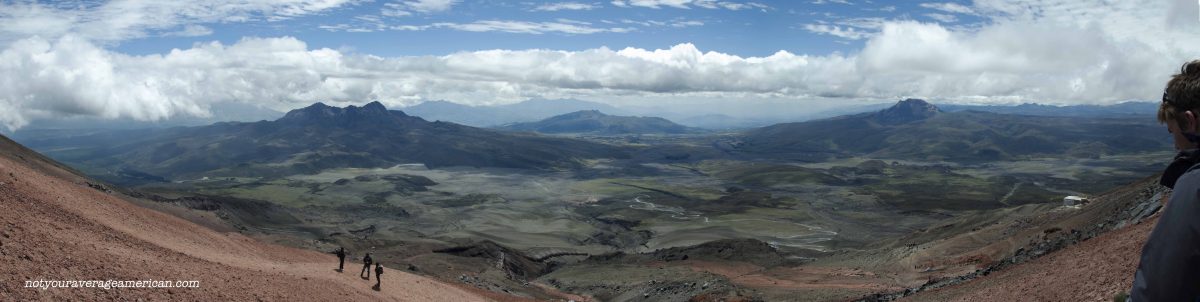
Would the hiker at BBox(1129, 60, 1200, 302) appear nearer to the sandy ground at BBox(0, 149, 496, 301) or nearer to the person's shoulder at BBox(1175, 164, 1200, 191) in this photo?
the person's shoulder at BBox(1175, 164, 1200, 191)

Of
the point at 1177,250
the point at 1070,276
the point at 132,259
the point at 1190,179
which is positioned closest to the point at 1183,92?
the point at 1190,179

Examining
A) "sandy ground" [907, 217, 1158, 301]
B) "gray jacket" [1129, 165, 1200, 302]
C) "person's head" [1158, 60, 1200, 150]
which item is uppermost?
"person's head" [1158, 60, 1200, 150]

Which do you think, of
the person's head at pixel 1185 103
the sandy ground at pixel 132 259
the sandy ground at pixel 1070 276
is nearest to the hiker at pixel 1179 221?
the person's head at pixel 1185 103

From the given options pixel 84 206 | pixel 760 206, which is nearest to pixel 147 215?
pixel 84 206

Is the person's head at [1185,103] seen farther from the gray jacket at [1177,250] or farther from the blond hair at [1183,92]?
the gray jacket at [1177,250]

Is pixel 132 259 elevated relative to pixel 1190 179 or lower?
lower

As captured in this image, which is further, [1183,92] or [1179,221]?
[1183,92]

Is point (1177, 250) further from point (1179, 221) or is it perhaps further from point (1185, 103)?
point (1185, 103)

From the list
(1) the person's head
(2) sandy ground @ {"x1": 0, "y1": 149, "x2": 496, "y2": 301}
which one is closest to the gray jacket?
(1) the person's head
